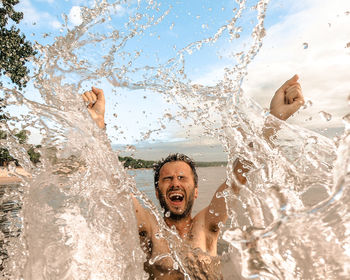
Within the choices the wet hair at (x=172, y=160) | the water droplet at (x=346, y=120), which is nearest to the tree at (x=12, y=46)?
the wet hair at (x=172, y=160)

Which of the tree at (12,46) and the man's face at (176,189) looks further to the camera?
the tree at (12,46)

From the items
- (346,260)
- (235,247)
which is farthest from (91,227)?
(346,260)

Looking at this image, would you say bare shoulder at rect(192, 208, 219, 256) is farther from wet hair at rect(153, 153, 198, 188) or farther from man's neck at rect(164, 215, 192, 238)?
wet hair at rect(153, 153, 198, 188)

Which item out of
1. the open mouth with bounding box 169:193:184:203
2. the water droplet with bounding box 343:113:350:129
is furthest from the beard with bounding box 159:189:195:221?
the water droplet with bounding box 343:113:350:129

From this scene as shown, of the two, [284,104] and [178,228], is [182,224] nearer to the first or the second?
[178,228]

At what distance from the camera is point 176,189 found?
403 cm

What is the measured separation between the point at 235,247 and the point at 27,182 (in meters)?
2.05

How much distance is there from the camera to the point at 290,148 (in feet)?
10.0

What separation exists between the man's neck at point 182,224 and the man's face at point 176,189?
5 cm

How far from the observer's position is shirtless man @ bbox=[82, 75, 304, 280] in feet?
10.1

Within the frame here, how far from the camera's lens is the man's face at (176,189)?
398 cm

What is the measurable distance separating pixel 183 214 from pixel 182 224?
5.1 inches

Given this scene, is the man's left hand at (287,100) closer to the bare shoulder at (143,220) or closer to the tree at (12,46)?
the bare shoulder at (143,220)

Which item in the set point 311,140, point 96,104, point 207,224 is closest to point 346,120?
point 311,140
